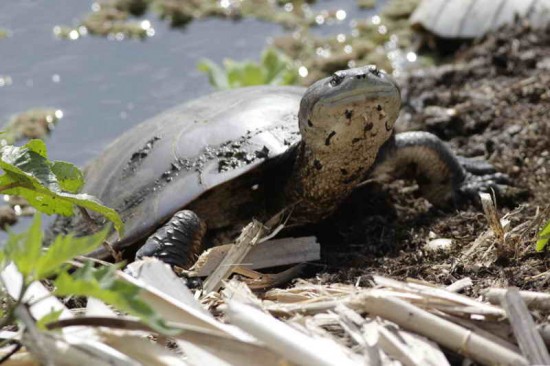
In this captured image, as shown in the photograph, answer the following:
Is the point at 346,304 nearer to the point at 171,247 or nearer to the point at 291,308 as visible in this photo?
the point at 291,308

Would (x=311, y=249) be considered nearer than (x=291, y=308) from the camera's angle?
No

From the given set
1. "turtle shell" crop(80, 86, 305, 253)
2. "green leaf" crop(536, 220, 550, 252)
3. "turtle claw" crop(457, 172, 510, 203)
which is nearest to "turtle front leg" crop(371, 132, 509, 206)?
"turtle claw" crop(457, 172, 510, 203)

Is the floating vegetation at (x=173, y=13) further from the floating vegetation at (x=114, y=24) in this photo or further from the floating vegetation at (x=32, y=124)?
the floating vegetation at (x=32, y=124)

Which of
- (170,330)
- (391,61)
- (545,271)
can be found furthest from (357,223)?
(391,61)

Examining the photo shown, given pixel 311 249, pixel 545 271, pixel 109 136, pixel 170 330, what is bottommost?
pixel 109 136

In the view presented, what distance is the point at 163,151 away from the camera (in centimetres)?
392

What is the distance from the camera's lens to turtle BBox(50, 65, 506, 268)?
340 cm

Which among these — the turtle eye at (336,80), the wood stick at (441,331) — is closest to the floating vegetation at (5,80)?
the turtle eye at (336,80)

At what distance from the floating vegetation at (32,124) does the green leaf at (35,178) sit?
2958 millimetres

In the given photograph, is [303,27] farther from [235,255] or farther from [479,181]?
[235,255]

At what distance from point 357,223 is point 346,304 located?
1.62m

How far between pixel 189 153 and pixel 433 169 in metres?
1.07

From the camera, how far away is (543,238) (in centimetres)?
269

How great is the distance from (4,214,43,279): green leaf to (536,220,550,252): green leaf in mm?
1395
